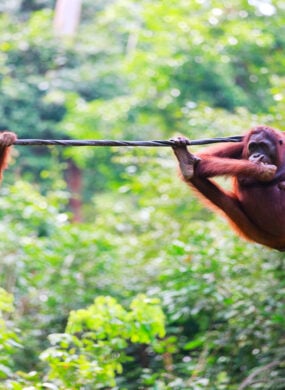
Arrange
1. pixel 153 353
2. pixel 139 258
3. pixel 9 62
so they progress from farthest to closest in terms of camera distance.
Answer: pixel 9 62, pixel 139 258, pixel 153 353

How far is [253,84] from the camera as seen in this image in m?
14.2

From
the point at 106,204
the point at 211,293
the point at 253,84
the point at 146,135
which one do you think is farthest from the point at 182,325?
the point at 253,84

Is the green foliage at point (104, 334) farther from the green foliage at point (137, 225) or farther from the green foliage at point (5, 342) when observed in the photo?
the green foliage at point (5, 342)

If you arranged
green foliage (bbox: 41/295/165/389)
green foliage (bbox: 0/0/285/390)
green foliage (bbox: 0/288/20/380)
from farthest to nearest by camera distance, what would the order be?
green foliage (bbox: 0/0/285/390), green foliage (bbox: 41/295/165/389), green foliage (bbox: 0/288/20/380)

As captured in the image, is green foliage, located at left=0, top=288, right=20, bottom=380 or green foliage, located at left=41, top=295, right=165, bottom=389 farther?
green foliage, located at left=41, top=295, right=165, bottom=389

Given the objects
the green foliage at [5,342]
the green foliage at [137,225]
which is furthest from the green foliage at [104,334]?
the green foliage at [5,342]

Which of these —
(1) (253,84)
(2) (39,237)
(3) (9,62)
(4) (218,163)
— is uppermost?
(4) (218,163)

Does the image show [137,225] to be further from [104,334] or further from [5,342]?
[5,342]

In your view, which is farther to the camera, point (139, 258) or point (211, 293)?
point (139, 258)

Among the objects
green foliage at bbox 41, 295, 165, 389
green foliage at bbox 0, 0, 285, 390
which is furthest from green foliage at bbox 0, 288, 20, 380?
green foliage at bbox 41, 295, 165, 389

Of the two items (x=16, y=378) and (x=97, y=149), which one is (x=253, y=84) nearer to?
(x=97, y=149)

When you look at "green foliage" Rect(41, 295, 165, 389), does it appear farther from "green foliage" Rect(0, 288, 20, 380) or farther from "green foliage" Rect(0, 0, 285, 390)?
"green foliage" Rect(0, 288, 20, 380)

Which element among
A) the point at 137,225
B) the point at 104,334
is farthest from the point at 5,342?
the point at 137,225

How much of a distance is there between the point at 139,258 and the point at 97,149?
18.9 ft
